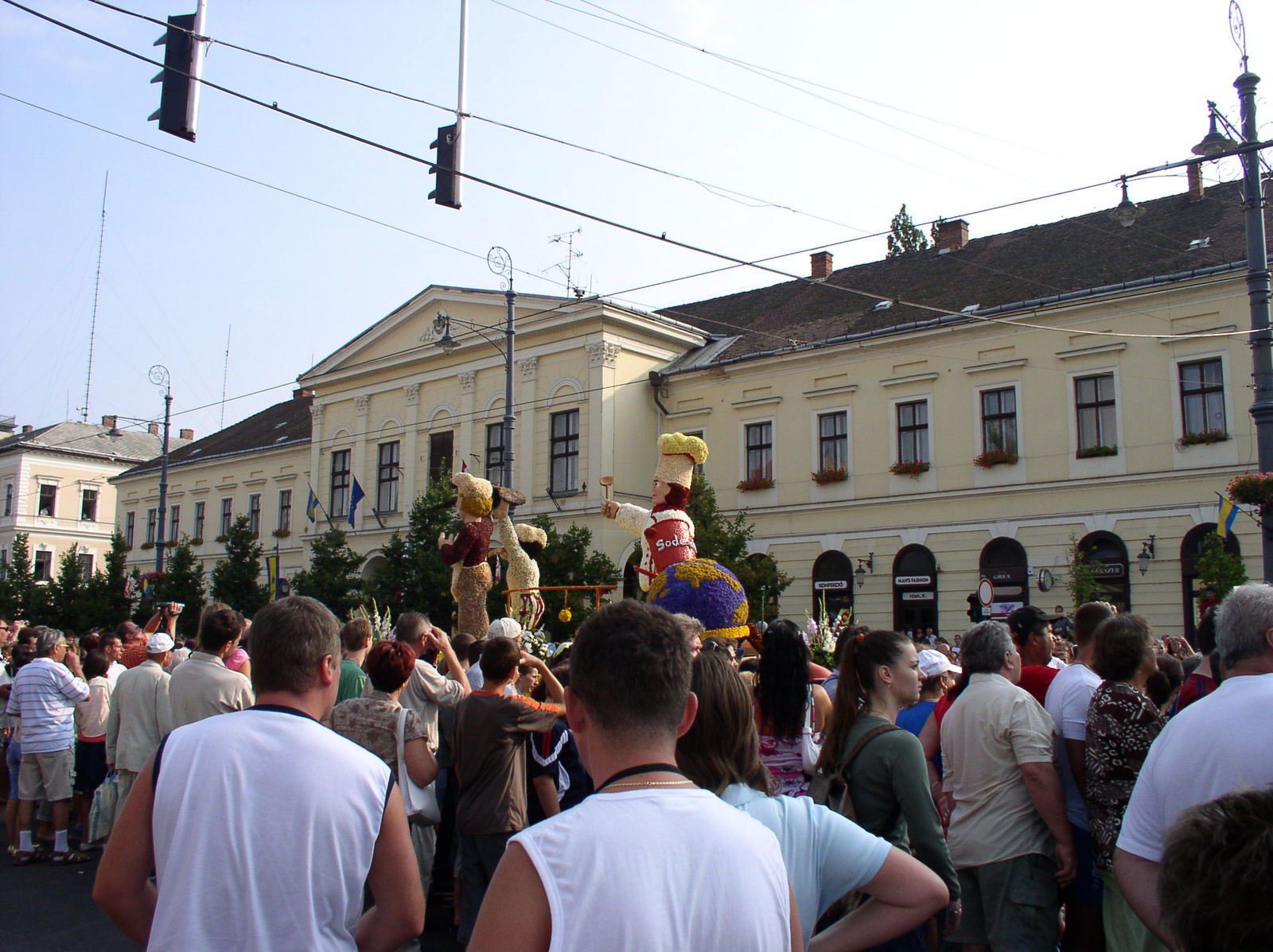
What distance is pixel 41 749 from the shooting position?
28.8 ft

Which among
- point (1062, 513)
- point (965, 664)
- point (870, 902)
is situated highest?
point (1062, 513)

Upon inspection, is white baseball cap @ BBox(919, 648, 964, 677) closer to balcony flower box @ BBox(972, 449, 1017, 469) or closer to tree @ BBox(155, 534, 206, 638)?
balcony flower box @ BBox(972, 449, 1017, 469)

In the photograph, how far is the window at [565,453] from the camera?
3238cm

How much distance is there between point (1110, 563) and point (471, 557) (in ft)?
55.6

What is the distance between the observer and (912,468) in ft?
87.9

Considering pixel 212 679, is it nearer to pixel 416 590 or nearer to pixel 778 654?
pixel 778 654

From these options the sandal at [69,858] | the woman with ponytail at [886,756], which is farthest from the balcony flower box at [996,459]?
the woman with ponytail at [886,756]

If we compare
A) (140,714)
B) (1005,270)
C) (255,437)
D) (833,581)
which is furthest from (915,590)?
(255,437)

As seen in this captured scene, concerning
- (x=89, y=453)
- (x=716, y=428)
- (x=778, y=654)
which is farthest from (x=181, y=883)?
(x=89, y=453)

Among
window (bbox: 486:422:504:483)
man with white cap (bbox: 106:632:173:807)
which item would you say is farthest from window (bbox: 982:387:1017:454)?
man with white cap (bbox: 106:632:173:807)

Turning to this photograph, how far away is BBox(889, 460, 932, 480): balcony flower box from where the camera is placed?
26666 millimetres

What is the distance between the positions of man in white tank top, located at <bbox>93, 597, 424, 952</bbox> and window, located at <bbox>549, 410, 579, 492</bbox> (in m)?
29.3

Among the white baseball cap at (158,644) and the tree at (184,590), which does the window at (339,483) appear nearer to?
the tree at (184,590)

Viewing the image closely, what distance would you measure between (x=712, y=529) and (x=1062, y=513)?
8399 millimetres
